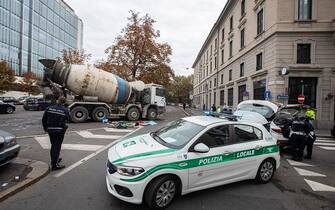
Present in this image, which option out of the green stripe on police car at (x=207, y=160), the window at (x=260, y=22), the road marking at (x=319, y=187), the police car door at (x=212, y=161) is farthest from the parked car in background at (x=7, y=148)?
the window at (x=260, y=22)

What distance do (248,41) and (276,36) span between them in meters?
6.06

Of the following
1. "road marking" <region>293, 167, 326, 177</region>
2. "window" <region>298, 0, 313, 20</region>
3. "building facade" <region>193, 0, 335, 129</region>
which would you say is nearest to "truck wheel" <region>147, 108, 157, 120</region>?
"building facade" <region>193, 0, 335, 129</region>

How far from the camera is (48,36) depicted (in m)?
66.2

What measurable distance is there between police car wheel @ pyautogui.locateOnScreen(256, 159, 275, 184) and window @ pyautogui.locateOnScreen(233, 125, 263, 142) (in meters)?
0.60

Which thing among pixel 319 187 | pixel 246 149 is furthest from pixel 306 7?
pixel 246 149

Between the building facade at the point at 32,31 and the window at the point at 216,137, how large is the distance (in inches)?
2365

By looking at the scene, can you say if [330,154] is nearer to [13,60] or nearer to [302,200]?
[302,200]

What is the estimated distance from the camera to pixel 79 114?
15688mm

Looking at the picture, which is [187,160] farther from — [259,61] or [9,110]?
[9,110]

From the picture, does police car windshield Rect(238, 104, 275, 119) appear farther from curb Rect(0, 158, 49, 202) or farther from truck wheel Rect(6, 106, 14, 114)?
truck wheel Rect(6, 106, 14, 114)

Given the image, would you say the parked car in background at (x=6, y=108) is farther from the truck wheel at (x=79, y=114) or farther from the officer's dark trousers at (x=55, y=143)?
the officer's dark trousers at (x=55, y=143)

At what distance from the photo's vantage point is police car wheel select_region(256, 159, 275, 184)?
196 inches

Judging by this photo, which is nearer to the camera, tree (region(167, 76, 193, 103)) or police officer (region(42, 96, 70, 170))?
police officer (region(42, 96, 70, 170))

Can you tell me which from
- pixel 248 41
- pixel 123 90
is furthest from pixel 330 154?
pixel 248 41
